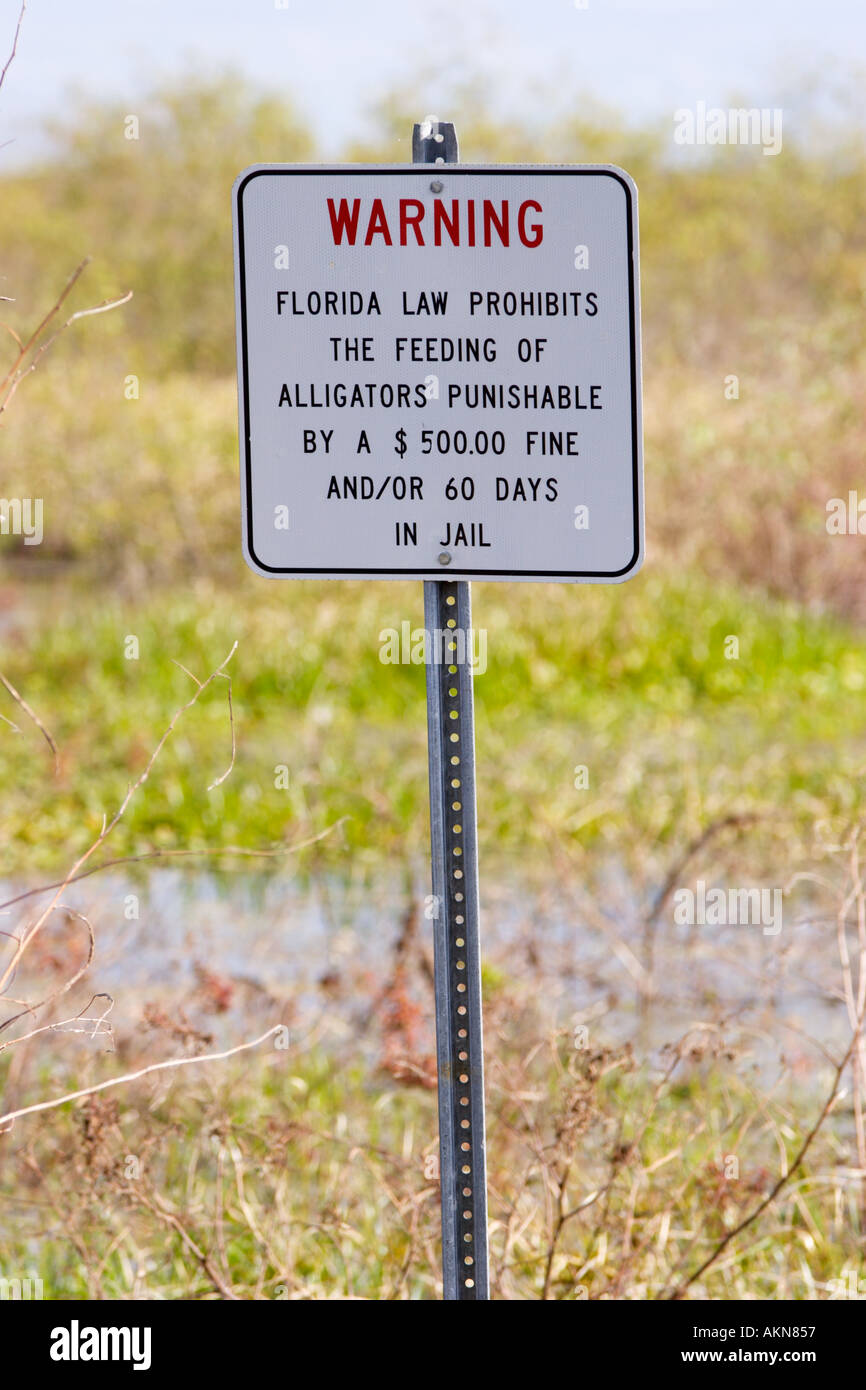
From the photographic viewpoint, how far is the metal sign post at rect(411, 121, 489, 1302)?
199 cm

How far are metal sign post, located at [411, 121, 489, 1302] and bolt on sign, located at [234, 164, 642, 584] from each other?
0.10 meters

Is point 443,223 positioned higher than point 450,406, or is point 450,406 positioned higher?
point 443,223

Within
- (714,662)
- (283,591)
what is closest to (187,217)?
(283,591)

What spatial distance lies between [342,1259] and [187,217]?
75.9ft

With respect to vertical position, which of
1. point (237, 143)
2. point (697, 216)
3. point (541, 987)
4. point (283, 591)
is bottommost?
point (541, 987)

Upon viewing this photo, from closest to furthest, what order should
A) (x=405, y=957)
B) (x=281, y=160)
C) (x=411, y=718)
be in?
(x=405, y=957) < (x=411, y=718) < (x=281, y=160)

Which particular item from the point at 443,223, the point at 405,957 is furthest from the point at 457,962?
the point at 405,957

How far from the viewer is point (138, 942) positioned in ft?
16.3

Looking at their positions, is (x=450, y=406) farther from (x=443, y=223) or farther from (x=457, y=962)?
(x=457, y=962)

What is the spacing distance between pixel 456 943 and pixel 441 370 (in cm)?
75

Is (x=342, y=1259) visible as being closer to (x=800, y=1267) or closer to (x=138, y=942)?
(x=800, y=1267)

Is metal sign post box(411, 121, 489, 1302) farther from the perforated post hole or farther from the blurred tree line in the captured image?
the blurred tree line

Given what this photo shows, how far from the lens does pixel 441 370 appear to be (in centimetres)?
197

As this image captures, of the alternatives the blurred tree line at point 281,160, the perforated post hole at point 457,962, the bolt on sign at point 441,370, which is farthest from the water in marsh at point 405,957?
the blurred tree line at point 281,160
